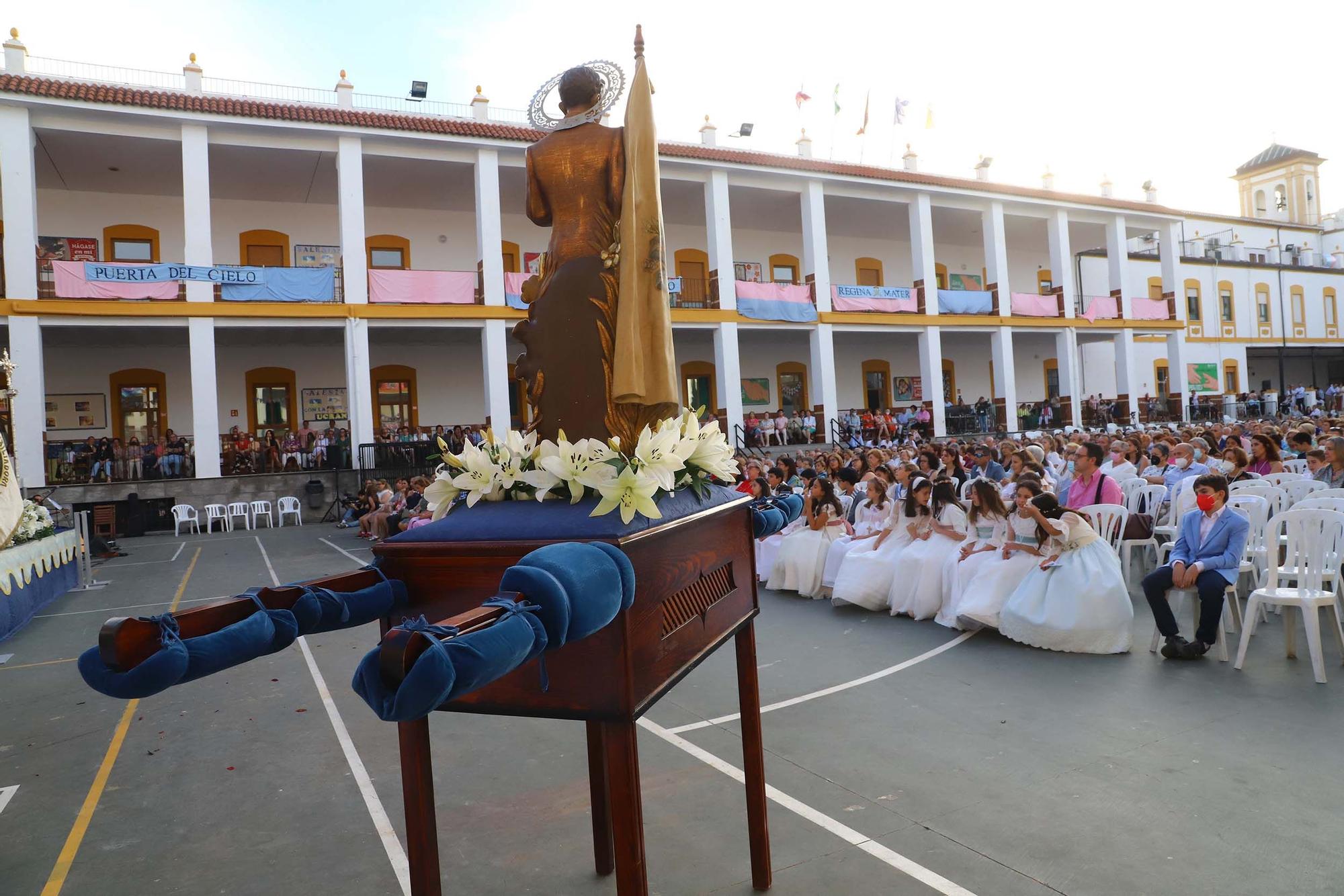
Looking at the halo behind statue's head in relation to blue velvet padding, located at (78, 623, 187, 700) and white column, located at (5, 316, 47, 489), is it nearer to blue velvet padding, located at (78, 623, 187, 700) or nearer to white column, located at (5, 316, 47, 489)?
blue velvet padding, located at (78, 623, 187, 700)

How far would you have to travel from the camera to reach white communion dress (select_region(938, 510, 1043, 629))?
6172 mm

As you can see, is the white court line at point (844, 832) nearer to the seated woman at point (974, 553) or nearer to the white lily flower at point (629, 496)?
the white lily flower at point (629, 496)

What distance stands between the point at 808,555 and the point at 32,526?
8524mm

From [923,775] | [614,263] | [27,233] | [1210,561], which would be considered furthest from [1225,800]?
[27,233]

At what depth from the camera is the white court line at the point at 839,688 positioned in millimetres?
4641

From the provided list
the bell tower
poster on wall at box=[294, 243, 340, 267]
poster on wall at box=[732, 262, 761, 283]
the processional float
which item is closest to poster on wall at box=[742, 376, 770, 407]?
poster on wall at box=[732, 262, 761, 283]

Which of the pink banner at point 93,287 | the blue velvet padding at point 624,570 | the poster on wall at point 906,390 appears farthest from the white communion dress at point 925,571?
the poster on wall at point 906,390

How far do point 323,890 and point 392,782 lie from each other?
101 centimetres

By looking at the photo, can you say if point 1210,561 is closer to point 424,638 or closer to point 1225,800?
point 1225,800

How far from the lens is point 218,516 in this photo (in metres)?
17.2

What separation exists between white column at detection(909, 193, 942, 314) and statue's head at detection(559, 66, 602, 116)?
73.8ft

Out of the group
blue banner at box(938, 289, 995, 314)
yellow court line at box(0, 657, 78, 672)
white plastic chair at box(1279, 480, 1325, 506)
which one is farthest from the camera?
blue banner at box(938, 289, 995, 314)

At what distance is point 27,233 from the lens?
52.6ft

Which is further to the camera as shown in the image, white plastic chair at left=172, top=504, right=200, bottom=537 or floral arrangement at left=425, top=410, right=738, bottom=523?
white plastic chair at left=172, top=504, right=200, bottom=537
